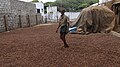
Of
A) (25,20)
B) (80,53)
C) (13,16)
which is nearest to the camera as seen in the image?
(80,53)

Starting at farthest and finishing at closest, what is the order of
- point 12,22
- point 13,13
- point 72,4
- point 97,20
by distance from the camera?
point 72,4 → point 13,13 → point 12,22 → point 97,20

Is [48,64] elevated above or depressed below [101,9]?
below

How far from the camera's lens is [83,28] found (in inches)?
631

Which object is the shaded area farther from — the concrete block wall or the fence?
the concrete block wall

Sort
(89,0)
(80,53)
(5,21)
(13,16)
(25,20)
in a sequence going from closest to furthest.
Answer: (80,53)
(5,21)
(13,16)
(25,20)
(89,0)

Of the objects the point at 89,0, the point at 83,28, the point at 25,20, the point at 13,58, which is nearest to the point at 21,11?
the point at 25,20

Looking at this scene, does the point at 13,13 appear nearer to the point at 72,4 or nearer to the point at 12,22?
the point at 12,22

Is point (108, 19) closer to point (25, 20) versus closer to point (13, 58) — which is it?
point (13, 58)

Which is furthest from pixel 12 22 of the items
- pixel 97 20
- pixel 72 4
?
pixel 72 4

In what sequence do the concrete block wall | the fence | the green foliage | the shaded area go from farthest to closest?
the green foliage
the concrete block wall
the fence
the shaded area

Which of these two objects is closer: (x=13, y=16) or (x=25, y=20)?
(x=13, y=16)

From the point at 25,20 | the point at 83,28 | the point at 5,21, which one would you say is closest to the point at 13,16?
the point at 5,21

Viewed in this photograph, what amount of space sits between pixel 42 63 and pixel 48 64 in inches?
9.9

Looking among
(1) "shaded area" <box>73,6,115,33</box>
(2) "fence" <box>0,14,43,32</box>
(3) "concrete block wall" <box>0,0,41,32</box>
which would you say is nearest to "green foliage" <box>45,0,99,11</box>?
(3) "concrete block wall" <box>0,0,41,32</box>
